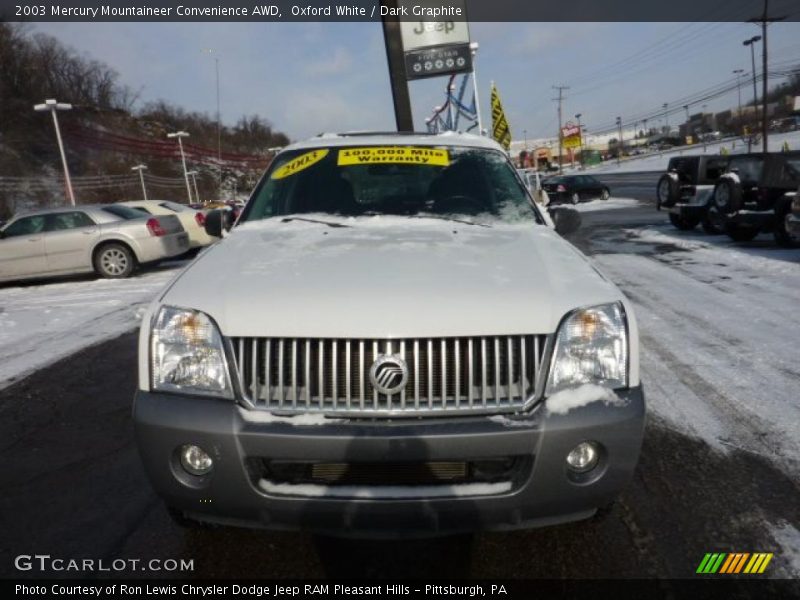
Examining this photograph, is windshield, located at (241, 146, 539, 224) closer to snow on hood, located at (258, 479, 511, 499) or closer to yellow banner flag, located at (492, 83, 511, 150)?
snow on hood, located at (258, 479, 511, 499)

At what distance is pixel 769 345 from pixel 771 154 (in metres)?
7.82

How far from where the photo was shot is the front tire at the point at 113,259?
1066 centimetres

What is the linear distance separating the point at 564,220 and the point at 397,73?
8354 millimetres

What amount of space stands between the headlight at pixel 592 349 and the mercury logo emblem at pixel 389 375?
545mm

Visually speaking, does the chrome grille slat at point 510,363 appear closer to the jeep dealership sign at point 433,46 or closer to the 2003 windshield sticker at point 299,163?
the 2003 windshield sticker at point 299,163

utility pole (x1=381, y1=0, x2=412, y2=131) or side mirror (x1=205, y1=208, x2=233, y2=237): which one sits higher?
utility pole (x1=381, y1=0, x2=412, y2=131)

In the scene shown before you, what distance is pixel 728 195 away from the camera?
10961 mm

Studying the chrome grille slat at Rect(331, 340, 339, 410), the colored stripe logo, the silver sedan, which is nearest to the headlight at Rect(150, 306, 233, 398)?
the chrome grille slat at Rect(331, 340, 339, 410)

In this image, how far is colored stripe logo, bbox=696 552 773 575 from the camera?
216 cm

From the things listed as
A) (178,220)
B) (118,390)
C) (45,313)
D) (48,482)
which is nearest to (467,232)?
(48,482)

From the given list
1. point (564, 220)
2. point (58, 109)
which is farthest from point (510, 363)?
point (58, 109)

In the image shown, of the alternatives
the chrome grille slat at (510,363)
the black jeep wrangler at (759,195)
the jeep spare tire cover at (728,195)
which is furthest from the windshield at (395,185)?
the jeep spare tire cover at (728,195)

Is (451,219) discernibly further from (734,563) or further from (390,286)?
(734,563)

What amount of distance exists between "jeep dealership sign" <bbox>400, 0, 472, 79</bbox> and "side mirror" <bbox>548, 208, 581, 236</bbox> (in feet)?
29.5
